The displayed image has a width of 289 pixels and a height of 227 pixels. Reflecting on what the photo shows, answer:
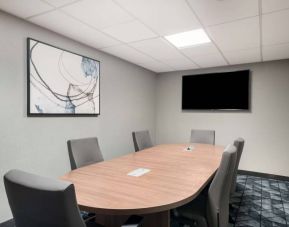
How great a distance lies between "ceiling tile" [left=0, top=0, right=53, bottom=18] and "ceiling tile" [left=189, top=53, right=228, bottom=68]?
9.06 feet

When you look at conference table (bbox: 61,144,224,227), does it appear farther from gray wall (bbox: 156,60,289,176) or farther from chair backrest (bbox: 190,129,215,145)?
gray wall (bbox: 156,60,289,176)

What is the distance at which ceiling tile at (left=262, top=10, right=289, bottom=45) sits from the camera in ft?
7.53

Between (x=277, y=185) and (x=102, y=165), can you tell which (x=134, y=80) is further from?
(x=277, y=185)

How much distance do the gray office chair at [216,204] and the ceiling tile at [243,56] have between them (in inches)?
104

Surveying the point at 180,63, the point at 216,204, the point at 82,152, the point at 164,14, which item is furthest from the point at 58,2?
the point at 180,63

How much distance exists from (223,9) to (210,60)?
207 centimetres

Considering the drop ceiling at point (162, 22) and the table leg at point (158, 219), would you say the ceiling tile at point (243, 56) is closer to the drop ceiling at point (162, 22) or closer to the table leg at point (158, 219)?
the drop ceiling at point (162, 22)

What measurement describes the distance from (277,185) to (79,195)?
3764mm

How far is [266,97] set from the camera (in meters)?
4.27

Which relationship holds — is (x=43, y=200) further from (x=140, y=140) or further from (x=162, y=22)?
(x=140, y=140)

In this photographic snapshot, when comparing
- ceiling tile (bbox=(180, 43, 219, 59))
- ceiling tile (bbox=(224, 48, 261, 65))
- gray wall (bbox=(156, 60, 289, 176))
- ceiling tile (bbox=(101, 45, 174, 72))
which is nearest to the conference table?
ceiling tile (bbox=(180, 43, 219, 59))

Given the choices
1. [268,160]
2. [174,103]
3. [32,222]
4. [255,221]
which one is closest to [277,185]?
[268,160]

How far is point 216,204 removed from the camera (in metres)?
1.53

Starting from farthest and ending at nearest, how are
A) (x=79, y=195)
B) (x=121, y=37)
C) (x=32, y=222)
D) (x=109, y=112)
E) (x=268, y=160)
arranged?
(x=268, y=160)
(x=109, y=112)
(x=121, y=37)
(x=79, y=195)
(x=32, y=222)
